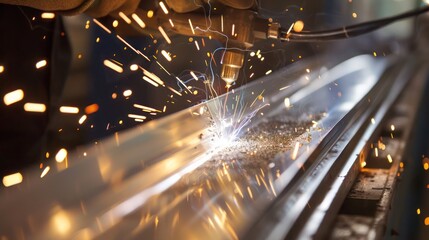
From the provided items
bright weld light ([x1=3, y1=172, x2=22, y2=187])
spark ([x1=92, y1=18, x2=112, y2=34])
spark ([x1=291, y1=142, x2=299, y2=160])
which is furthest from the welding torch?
bright weld light ([x1=3, y1=172, x2=22, y2=187])

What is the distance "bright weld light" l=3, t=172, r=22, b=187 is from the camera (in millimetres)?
1090

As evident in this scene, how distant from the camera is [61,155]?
126 cm

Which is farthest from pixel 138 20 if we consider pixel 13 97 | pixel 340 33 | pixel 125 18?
pixel 340 33

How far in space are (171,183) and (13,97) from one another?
36 centimetres

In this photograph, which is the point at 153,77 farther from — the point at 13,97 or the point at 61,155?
the point at 13,97

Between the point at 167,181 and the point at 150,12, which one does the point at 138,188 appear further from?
the point at 150,12

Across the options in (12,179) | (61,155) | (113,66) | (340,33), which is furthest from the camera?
(113,66)

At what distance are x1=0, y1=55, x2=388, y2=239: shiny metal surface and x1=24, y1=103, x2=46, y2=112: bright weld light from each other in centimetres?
14

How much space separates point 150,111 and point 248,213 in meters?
0.78

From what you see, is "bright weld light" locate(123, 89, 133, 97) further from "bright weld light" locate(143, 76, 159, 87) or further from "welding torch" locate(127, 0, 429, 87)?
"welding torch" locate(127, 0, 429, 87)

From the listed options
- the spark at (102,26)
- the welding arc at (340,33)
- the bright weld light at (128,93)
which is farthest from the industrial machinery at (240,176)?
the spark at (102,26)

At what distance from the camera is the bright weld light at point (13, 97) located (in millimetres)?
1093

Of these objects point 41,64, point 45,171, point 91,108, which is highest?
point 41,64

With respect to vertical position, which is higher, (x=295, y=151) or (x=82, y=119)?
(x=82, y=119)
